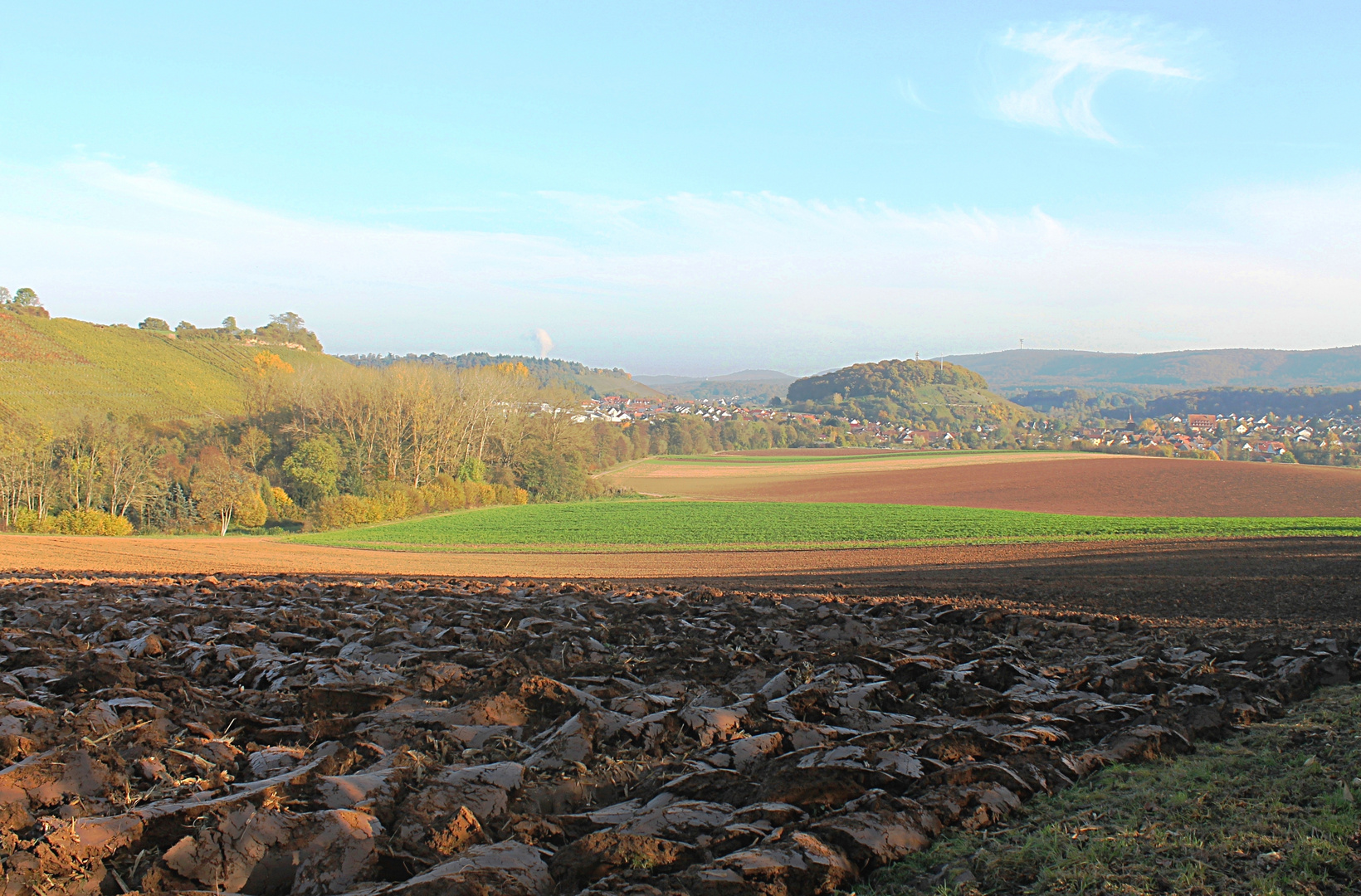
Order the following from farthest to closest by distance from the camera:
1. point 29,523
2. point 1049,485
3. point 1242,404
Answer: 1. point 1242,404
2. point 1049,485
3. point 29,523

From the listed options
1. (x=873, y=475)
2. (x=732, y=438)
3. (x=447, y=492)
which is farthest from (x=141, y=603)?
(x=732, y=438)

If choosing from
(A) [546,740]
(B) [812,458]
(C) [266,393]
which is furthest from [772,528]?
(B) [812,458]

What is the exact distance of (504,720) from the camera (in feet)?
19.3

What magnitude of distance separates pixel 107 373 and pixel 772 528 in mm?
82077

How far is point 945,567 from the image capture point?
2534 cm

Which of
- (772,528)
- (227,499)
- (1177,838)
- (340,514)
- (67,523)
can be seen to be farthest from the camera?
(227,499)

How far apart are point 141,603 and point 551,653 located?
739 centimetres

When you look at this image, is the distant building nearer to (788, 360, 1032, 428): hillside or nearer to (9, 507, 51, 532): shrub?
(788, 360, 1032, 428): hillside

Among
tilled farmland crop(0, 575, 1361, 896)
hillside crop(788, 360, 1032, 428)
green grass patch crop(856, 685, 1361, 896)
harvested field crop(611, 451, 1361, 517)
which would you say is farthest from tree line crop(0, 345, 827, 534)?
hillside crop(788, 360, 1032, 428)

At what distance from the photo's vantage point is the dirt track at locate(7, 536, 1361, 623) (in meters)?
16.3

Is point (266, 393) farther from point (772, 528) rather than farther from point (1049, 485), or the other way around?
point (1049, 485)

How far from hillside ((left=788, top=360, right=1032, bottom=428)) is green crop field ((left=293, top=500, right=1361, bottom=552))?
355 ft

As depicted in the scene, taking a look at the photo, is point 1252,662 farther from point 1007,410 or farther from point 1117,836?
point 1007,410

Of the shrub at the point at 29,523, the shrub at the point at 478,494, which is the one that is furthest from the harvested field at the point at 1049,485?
the shrub at the point at 29,523
